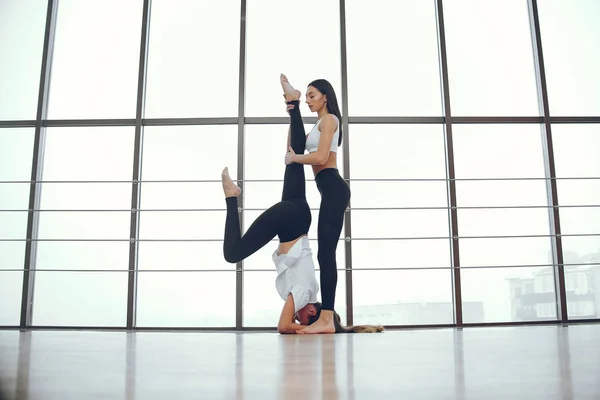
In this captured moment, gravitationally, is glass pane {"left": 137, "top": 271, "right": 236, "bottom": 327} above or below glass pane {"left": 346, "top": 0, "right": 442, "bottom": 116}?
below

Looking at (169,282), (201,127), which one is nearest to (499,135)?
(201,127)

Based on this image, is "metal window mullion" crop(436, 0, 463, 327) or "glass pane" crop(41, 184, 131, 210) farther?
"glass pane" crop(41, 184, 131, 210)

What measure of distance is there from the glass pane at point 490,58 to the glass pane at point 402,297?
1.05 metres

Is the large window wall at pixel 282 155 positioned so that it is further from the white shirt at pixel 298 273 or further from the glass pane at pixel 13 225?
the white shirt at pixel 298 273

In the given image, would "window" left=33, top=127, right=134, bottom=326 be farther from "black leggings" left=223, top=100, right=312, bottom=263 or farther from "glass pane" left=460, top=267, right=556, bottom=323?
"glass pane" left=460, top=267, right=556, bottom=323

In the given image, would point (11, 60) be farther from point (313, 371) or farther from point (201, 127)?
point (313, 371)

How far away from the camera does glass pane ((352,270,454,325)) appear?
8.86ft

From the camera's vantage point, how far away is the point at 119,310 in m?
2.71

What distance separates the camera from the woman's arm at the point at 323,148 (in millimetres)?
1576

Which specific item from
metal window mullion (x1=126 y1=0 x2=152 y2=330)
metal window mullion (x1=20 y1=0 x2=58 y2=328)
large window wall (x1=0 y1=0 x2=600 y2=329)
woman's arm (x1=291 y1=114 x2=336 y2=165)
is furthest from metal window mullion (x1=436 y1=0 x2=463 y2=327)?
metal window mullion (x1=20 y1=0 x2=58 y2=328)

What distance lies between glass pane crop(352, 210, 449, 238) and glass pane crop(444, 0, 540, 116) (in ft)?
2.24

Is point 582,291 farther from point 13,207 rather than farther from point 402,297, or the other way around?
point 13,207

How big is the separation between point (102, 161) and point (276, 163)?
1.06m

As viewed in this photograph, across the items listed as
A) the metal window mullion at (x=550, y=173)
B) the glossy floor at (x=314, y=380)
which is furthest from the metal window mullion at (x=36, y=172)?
the metal window mullion at (x=550, y=173)
